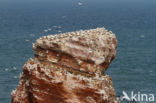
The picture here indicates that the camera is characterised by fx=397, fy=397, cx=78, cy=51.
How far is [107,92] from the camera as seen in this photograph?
19.8m

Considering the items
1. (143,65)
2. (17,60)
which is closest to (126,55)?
(143,65)

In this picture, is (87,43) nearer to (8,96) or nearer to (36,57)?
(36,57)

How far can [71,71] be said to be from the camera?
1992cm

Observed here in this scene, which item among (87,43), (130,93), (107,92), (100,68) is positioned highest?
(87,43)

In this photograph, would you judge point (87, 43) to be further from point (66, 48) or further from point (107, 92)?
point (107, 92)

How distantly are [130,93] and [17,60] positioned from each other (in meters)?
27.7

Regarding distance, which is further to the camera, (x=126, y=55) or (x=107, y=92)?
(x=126, y=55)

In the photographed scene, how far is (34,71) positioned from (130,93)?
120 feet

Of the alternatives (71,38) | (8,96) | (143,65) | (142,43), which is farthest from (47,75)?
(142,43)

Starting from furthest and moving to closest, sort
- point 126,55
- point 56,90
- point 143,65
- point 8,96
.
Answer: point 126,55 → point 143,65 → point 8,96 → point 56,90

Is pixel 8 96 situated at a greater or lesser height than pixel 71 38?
lesser

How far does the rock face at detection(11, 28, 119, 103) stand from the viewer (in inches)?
768

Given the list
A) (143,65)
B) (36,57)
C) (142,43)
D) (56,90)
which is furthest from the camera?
(142,43)

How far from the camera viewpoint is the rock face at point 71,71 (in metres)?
19.5
